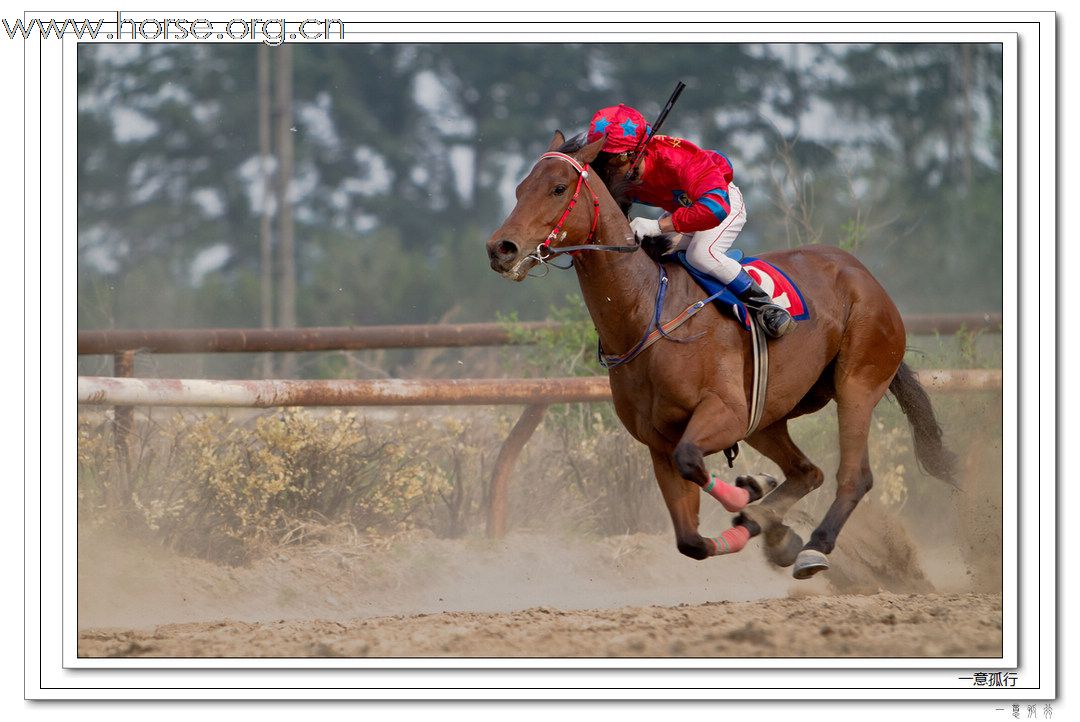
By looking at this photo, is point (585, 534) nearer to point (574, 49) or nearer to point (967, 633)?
point (967, 633)

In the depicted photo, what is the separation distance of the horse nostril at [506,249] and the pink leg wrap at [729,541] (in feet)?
5.35

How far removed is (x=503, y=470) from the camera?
8.45 meters

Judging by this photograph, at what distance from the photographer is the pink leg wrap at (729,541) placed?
5609 millimetres

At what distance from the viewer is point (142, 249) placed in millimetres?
20625

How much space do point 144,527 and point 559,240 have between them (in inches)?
148

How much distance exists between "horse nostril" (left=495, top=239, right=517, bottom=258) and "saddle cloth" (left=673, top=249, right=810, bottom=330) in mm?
1156

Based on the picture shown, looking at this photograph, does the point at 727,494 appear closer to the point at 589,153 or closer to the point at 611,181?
the point at 611,181

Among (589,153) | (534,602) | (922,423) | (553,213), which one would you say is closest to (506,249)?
(553,213)

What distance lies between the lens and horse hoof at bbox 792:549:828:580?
573 centimetres

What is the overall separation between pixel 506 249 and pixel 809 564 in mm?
2105

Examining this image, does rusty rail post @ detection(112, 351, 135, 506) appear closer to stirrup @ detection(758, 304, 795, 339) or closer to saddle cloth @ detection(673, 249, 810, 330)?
saddle cloth @ detection(673, 249, 810, 330)

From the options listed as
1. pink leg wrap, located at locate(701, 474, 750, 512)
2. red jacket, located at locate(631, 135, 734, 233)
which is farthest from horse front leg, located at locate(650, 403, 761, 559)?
red jacket, located at locate(631, 135, 734, 233)
